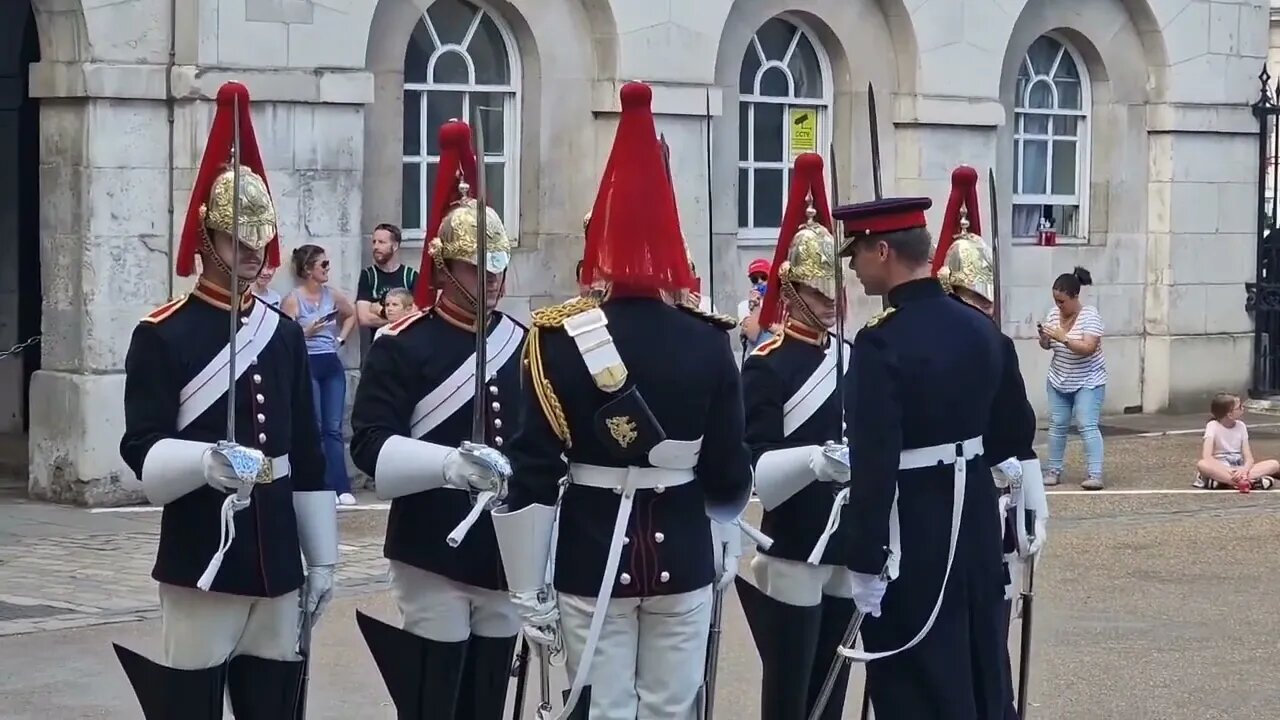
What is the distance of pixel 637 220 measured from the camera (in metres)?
5.62

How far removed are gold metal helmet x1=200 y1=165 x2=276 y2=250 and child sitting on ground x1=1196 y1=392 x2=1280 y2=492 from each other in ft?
31.9

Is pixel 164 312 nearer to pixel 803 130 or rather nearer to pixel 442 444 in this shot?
pixel 442 444

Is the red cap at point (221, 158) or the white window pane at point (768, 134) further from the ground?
the white window pane at point (768, 134)

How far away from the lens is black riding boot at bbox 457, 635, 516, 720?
6523 mm

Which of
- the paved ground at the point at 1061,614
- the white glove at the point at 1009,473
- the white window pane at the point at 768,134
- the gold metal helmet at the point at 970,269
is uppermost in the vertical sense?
the white window pane at the point at 768,134

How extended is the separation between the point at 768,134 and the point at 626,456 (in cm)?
1144

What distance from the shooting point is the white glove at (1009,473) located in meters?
7.06

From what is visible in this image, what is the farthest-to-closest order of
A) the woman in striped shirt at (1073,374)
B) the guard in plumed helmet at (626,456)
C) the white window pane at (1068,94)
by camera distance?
the white window pane at (1068,94)
the woman in striped shirt at (1073,374)
the guard in plumed helmet at (626,456)

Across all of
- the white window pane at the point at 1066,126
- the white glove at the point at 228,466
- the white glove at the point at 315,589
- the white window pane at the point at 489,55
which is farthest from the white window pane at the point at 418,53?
the white glove at the point at 228,466

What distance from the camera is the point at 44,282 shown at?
13.4 m

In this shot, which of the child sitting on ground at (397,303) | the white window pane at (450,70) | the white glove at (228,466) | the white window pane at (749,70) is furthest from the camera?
the white window pane at (749,70)

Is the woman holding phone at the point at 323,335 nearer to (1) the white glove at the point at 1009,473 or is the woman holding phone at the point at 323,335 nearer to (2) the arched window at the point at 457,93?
(2) the arched window at the point at 457,93

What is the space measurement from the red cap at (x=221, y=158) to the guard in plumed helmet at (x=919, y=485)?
5.25 feet

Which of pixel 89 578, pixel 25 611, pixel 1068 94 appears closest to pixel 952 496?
pixel 25 611
